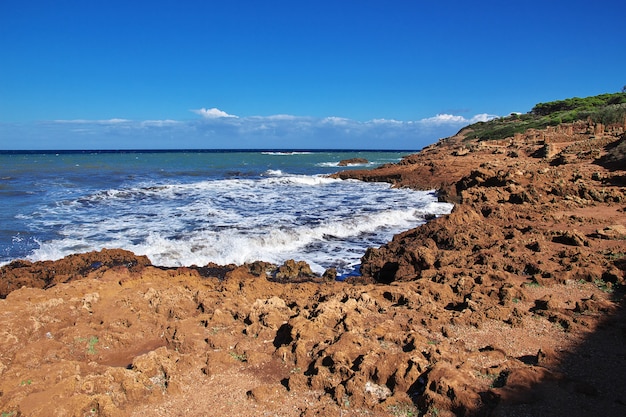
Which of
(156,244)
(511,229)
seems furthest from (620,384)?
(156,244)

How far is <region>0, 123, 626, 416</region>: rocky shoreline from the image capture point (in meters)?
3.95

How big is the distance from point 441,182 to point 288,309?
2010 cm

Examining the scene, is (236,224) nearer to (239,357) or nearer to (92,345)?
(92,345)

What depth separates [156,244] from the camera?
11.2 meters

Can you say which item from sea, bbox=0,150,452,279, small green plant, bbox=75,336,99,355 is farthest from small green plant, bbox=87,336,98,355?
sea, bbox=0,150,452,279

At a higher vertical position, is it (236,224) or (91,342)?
(236,224)

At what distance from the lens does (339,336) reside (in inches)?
200

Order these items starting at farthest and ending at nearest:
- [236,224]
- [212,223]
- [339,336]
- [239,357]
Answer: [212,223], [236,224], [339,336], [239,357]

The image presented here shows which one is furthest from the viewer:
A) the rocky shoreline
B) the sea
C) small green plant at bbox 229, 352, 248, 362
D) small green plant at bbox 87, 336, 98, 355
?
the sea

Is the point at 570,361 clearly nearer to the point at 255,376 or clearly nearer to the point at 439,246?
the point at 255,376

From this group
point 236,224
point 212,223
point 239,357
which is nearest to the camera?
point 239,357

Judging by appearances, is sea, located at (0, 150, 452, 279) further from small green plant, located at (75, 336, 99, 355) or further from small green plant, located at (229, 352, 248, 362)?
small green plant, located at (75, 336, 99, 355)

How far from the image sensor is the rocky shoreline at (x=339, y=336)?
3.95 meters

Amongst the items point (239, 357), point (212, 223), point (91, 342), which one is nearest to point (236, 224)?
point (212, 223)
